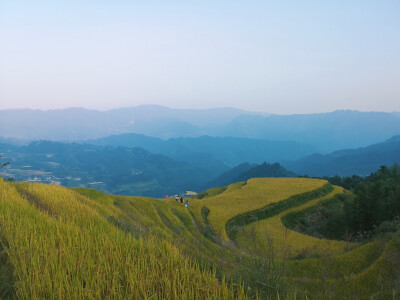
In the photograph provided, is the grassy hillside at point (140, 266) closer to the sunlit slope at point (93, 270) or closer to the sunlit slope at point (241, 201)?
the sunlit slope at point (93, 270)

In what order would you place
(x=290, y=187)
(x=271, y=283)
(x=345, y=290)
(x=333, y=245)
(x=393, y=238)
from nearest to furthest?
(x=271, y=283) → (x=345, y=290) → (x=393, y=238) → (x=333, y=245) → (x=290, y=187)

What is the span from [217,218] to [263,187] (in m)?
16.3

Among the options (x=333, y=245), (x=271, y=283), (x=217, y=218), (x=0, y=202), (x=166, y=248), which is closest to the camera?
(x=271, y=283)

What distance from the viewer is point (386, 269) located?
9711 millimetres

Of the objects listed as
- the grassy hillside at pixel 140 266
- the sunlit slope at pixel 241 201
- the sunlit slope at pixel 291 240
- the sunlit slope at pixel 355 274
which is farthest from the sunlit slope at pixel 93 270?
the sunlit slope at pixel 241 201

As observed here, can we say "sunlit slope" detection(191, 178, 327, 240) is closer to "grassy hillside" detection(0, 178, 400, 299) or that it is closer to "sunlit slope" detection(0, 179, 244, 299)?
"grassy hillside" detection(0, 178, 400, 299)

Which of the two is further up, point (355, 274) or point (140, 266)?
point (140, 266)

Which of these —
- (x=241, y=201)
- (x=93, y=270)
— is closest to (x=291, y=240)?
(x=241, y=201)

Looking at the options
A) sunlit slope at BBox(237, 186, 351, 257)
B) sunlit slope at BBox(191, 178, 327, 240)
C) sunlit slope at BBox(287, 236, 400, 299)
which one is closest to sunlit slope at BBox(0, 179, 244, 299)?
sunlit slope at BBox(287, 236, 400, 299)

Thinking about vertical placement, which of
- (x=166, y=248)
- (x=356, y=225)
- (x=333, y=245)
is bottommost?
(x=356, y=225)

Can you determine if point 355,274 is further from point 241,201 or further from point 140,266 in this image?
point 241,201

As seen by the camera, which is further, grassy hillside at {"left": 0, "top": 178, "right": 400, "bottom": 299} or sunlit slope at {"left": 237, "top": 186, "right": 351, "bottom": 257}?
sunlit slope at {"left": 237, "top": 186, "right": 351, "bottom": 257}

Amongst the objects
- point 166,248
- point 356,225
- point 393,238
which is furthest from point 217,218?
point 166,248

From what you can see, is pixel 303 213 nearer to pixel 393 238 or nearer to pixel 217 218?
pixel 217 218
